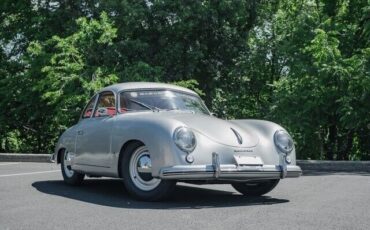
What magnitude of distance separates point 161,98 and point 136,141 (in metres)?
1.10

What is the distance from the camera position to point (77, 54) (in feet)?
61.8

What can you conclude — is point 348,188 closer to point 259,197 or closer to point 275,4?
point 259,197

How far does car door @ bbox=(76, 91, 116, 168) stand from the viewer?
7.40 meters

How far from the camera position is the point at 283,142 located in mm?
7168

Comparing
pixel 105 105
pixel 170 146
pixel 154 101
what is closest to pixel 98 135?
pixel 105 105

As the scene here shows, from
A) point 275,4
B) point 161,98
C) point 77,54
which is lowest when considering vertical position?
point 161,98

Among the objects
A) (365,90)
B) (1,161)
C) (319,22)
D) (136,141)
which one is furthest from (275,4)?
(136,141)

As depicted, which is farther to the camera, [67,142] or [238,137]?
[67,142]

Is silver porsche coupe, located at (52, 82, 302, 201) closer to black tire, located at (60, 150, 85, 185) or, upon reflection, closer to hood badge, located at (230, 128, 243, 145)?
hood badge, located at (230, 128, 243, 145)

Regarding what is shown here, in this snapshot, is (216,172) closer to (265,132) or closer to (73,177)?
(265,132)

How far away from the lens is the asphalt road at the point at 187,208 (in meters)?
5.19

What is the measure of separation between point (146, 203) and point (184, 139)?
0.83 meters

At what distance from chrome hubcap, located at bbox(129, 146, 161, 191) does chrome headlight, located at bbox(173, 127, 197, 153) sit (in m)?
0.46

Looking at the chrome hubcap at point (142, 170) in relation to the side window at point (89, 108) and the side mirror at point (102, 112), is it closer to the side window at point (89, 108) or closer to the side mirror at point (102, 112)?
the side mirror at point (102, 112)
